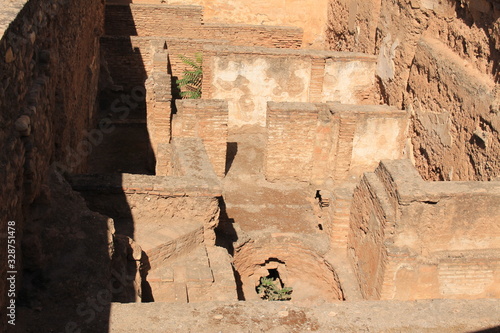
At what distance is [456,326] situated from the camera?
3.93 m

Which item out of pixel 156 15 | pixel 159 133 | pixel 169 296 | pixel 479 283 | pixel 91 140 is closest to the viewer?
pixel 169 296

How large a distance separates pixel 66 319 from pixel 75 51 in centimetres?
516

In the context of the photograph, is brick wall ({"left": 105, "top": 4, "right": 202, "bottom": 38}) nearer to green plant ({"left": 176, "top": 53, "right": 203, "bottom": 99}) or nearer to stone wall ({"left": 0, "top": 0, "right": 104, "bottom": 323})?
green plant ({"left": 176, "top": 53, "right": 203, "bottom": 99})

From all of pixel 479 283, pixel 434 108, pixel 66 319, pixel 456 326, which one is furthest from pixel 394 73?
pixel 66 319

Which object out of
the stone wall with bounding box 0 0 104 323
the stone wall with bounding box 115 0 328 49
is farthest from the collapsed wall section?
the stone wall with bounding box 0 0 104 323

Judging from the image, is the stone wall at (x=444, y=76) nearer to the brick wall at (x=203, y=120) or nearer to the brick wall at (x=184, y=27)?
the brick wall at (x=184, y=27)

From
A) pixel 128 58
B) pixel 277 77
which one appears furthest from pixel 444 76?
pixel 128 58

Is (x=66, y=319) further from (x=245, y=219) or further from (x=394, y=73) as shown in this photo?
(x=394, y=73)

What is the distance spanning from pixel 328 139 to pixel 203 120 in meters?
2.01

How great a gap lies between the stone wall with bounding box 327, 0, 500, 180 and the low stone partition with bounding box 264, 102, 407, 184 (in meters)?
0.55

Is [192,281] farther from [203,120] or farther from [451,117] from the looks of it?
[451,117]

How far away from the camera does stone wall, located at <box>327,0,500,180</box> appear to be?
8047mm

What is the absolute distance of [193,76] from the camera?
38.7 ft

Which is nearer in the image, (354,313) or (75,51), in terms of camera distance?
(354,313)
